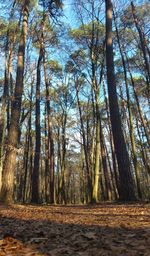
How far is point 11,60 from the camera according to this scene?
58.3 feet

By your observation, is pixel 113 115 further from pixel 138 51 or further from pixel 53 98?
pixel 53 98

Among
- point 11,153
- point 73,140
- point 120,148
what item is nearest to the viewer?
point 120,148

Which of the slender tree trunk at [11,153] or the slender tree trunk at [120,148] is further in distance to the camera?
the slender tree trunk at [11,153]

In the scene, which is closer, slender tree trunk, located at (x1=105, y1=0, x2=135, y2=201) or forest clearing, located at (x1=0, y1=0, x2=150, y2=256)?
forest clearing, located at (x1=0, y1=0, x2=150, y2=256)

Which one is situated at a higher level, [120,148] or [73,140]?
[73,140]

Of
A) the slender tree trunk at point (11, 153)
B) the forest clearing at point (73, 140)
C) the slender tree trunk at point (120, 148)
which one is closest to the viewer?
the forest clearing at point (73, 140)

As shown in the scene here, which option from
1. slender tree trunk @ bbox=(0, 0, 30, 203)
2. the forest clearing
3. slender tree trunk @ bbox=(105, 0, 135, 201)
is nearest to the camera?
the forest clearing

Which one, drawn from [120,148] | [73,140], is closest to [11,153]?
[120,148]

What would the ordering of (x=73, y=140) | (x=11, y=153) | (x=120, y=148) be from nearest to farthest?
(x=120, y=148), (x=11, y=153), (x=73, y=140)

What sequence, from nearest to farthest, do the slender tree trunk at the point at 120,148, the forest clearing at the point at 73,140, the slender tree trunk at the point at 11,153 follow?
the forest clearing at the point at 73,140, the slender tree trunk at the point at 120,148, the slender tree trunk at the point at 11,153

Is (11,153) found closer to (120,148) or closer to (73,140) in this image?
(120,148)

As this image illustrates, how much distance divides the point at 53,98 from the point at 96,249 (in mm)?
24195

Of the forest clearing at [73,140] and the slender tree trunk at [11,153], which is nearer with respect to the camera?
the forest clearing at [73,140]

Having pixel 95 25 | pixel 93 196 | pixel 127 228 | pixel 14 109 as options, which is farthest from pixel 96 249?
pixel 95 25
